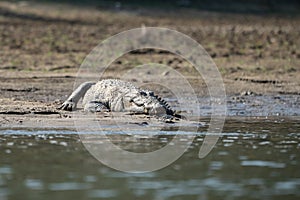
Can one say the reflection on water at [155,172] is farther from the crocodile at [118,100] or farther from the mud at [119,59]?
the mud at [119,59]

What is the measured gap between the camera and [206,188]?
794cm

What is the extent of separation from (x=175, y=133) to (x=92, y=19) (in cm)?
1676

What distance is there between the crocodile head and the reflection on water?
1375mm

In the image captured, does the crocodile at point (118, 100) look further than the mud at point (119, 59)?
No

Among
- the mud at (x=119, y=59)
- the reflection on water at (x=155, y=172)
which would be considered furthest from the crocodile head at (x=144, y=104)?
the reflection on water at (x=155, y=172)

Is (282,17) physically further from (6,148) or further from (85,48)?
(6,148)

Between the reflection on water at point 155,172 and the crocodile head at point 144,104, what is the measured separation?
54.1 inches

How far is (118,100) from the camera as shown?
13.0 metres

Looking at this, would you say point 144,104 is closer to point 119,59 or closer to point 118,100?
point 118,100

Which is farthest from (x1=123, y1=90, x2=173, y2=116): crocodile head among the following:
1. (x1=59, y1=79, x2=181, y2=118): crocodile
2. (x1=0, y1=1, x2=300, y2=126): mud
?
(x1=0, y1=1, x2=300, y2=126): mud

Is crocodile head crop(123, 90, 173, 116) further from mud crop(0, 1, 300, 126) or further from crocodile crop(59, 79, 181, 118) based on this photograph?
mud crop(0, 1, 300, 126)

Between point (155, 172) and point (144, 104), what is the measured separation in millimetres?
3859

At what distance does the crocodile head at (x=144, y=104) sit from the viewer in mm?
12383

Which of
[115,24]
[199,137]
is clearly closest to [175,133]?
[199,137]
